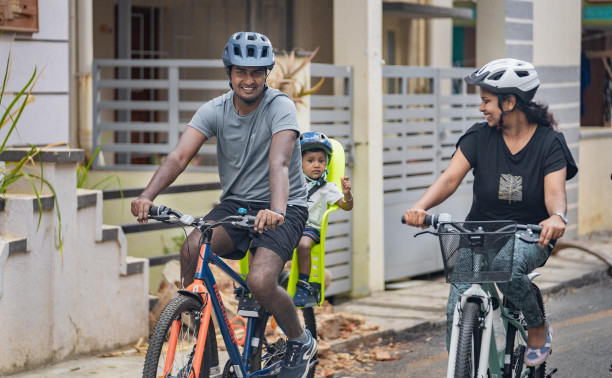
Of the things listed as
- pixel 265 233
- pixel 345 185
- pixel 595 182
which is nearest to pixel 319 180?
pixel 345 185

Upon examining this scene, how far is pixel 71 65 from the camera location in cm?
1074

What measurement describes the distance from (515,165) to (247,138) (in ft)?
4.70

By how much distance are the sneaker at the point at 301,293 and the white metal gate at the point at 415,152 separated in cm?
464

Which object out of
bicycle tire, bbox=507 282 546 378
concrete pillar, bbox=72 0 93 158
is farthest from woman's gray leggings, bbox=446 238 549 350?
concrete pillar, bbox=72 0 93 158

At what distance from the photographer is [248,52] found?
231 inches

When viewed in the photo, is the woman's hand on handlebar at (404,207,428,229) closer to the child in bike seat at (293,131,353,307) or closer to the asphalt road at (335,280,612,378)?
the child in bike seat at (293,131,353,307)

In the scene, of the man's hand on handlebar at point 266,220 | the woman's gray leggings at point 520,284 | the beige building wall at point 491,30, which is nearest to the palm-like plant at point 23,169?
the man's hand on handlebar at point 266,220

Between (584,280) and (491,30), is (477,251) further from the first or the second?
(491,30)

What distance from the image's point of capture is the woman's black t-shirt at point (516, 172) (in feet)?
18.8

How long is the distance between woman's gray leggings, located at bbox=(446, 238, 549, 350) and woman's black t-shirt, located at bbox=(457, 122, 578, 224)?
180 mm

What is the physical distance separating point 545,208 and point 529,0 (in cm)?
855

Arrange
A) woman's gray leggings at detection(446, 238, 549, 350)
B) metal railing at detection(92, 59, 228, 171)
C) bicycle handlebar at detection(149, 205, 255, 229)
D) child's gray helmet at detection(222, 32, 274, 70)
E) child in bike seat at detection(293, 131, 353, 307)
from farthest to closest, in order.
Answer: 1. metal railing at detection(92, 59, 228, 171)
2. child in bike seat at detection(293, 131, 353, 307)
3. child's gray helmet at detection(222, 32, 274, 70)
4. woman's gray leggings at detection(446, 238, 549, 350)
5. bicycle handlebar at detection(149, 205, 255, 229)

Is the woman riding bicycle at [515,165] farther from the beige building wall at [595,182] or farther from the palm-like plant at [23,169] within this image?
the beige building wall at [595,182]

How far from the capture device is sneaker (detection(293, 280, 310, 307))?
21.3ft
